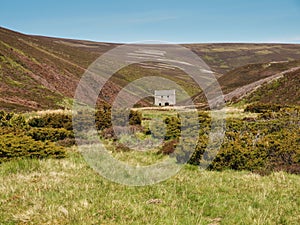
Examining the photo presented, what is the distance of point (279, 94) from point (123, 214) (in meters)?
46.7

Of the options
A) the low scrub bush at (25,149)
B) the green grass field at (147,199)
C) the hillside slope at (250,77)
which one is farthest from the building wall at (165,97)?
the green grass field at (147,199)

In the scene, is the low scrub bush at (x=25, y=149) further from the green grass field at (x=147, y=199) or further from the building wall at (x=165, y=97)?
the building wall at (x=165, y=97)

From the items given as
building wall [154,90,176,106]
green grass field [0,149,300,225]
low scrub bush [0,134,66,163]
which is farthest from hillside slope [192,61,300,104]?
green grass field [0,149,300,225]

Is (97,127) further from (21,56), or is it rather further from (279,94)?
(21,56)

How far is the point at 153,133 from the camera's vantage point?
21531 millimetres

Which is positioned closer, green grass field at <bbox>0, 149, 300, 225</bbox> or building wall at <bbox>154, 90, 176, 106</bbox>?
green grass field at <bbox>0, 149, 300, 225</bbox>

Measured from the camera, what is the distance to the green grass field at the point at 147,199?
6.23 metres

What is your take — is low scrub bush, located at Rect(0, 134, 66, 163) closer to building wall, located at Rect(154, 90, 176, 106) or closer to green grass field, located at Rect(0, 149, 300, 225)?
green grass field, located at Rect(0, 149, 300, 225)

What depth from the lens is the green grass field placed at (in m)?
6.23

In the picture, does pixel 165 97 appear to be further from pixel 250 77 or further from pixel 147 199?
pixel 147 199

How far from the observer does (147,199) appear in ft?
24.8

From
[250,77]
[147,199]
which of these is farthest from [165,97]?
[147,199]

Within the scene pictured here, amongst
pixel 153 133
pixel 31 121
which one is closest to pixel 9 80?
pixel 31 121

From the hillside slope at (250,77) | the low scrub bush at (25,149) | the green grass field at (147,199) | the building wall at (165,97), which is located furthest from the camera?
the building wall at (165,97)
